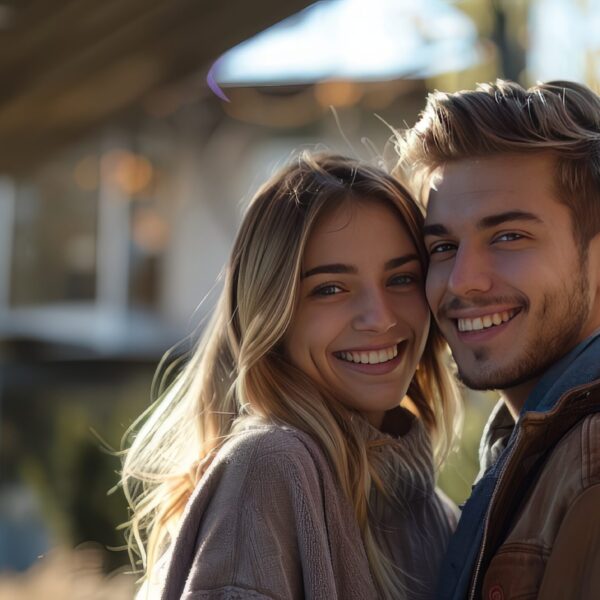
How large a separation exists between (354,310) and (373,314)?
2.1 inches

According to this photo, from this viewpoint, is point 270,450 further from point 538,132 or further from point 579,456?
point 538,132

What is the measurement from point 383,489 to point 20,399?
8.41 meters

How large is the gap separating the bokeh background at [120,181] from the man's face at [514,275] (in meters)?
0.59

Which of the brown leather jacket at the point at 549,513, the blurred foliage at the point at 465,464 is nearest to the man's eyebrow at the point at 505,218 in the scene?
the brown leather jacket at the point at 549,513

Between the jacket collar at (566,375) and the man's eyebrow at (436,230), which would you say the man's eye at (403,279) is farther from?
the jacket collar at (566,375)

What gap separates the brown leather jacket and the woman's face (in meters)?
0.60

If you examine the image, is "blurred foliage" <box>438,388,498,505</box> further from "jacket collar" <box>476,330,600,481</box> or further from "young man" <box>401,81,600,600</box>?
"jacket collar" <box>476,330,600,481</box>

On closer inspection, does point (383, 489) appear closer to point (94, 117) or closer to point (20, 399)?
point (94, 117)

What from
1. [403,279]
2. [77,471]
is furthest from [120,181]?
[403,279]

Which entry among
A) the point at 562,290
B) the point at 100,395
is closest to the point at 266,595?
the point at 562,290

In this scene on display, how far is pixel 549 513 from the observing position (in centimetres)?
228

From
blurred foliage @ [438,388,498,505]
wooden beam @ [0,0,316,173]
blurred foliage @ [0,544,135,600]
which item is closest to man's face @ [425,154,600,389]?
wooden beam @ [0,0,316,173]

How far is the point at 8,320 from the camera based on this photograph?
13.7 m

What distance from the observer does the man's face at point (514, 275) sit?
2.75 meters
